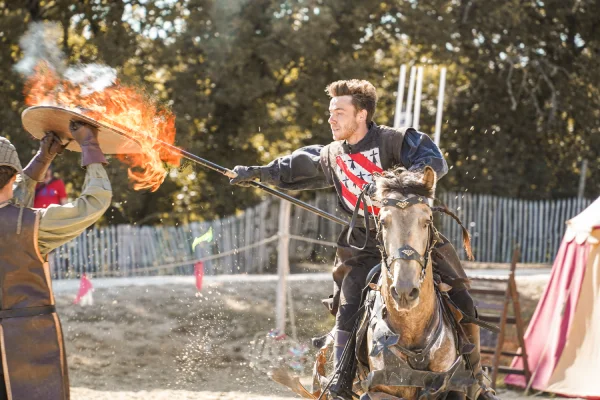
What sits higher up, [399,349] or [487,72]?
[487,72]

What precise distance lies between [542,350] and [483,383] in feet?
15.6

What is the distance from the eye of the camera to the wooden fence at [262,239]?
14.6 meters

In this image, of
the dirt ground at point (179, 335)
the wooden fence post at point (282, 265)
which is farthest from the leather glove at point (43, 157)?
the wooden fence post at point (282, 265)

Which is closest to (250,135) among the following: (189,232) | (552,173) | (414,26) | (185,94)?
(185,94)

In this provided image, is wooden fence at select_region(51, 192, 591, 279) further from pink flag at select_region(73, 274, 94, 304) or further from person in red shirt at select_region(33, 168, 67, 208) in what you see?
person in red shirt at select_region(33, 168, 67, 208)

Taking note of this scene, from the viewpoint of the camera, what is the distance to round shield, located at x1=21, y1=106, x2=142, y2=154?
4.29m

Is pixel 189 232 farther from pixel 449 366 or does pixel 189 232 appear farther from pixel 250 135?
pixel 449 366

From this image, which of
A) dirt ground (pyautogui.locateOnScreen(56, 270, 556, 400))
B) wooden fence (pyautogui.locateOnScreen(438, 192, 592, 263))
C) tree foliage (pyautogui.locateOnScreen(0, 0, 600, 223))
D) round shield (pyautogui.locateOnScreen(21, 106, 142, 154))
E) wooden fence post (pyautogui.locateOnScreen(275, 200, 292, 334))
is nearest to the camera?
round shield (pyautogui.locateOnScreen(21, 106, 142, 154))

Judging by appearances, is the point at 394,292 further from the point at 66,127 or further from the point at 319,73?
the point at 319,73

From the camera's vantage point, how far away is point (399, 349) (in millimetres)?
4500

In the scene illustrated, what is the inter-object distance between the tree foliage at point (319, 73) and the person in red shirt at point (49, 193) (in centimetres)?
348

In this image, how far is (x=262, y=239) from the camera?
16094 millimetres

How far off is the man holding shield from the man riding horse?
5.24 feet

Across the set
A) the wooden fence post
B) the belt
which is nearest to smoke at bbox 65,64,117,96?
the belt
